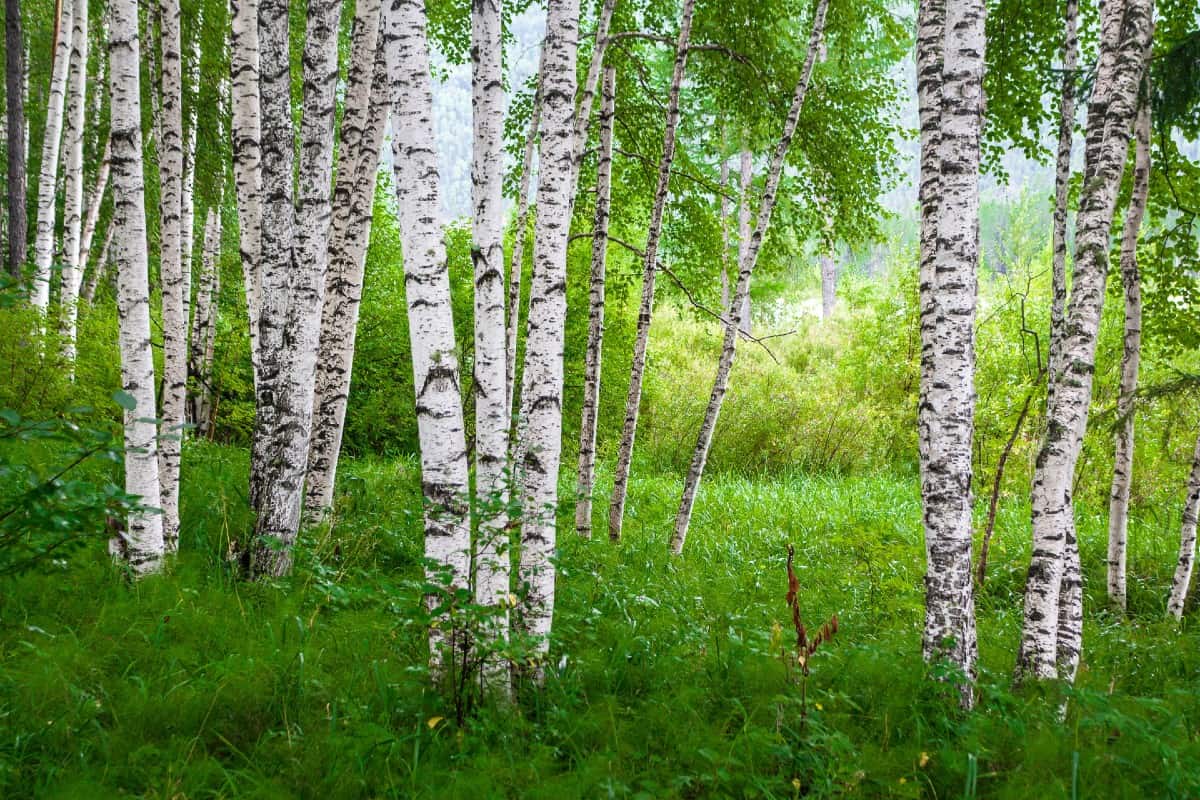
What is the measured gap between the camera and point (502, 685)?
10.2ft

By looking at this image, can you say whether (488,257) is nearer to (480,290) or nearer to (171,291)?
(480,290)

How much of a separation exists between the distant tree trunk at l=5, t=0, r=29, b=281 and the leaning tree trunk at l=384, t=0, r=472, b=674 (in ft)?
29.3

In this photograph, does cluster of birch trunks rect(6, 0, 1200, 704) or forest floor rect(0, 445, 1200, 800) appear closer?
forest floor rect(0, 445, 1200, 800)

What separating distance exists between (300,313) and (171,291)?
896 mm

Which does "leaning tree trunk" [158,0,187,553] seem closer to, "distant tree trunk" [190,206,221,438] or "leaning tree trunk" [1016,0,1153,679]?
"distant tree trunk" [190,206,221,438]

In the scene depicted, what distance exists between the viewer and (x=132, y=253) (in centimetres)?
412

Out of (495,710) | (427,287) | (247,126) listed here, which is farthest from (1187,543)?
(247,126)

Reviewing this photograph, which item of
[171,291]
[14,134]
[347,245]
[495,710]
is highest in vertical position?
[14,134]

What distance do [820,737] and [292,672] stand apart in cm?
226

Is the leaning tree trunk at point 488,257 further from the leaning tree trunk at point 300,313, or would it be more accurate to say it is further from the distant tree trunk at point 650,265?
the distant tree trunk at point 650,265

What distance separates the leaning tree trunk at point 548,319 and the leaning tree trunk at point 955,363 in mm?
1733

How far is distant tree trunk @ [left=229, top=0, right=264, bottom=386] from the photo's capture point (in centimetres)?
499

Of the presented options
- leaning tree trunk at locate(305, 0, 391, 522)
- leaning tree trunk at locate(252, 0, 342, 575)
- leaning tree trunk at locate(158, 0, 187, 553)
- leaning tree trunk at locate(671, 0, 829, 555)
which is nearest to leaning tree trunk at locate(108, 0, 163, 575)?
leaning tree trunk at locate(158, 0, 187, 553)

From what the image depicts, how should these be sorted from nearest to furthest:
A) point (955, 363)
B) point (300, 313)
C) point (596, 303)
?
point (955, 363) → point (300, 313) → point (596, 303)
